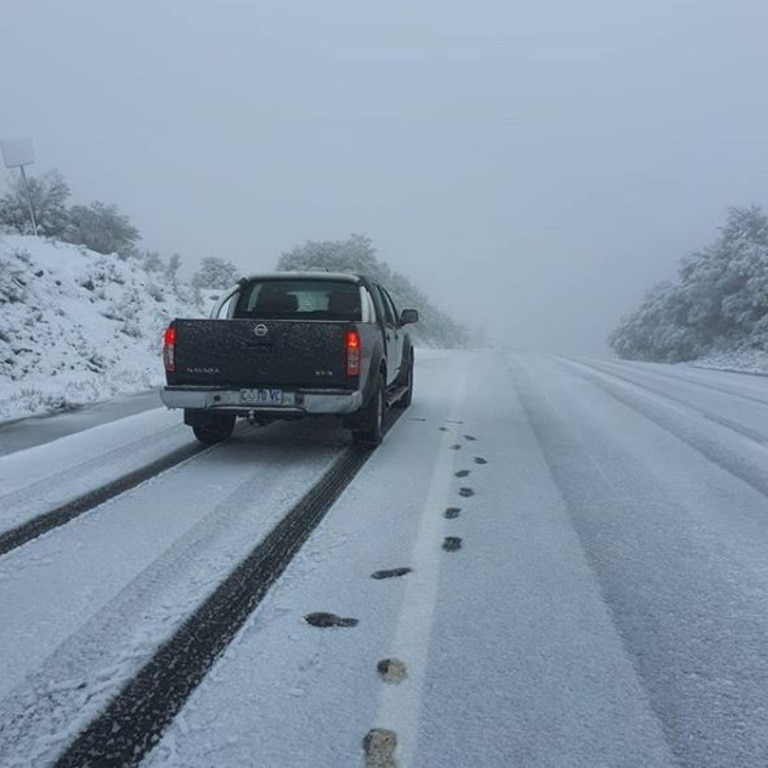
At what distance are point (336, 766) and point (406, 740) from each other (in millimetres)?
250

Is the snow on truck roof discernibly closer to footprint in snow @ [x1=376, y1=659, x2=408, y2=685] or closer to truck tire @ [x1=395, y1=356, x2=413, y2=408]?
truck tire @ [x1=395, y1=356, x2=413, y2=408]

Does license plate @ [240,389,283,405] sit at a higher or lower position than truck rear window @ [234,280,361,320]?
lower

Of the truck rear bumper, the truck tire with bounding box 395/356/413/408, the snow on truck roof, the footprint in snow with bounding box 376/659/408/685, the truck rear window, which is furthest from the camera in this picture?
the truck tire with bounding box 395/356/413/408

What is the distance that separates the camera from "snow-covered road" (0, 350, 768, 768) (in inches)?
87.7

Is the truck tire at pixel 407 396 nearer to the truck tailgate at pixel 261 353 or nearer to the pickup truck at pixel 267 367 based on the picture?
the pickup truck at pixel 267 367

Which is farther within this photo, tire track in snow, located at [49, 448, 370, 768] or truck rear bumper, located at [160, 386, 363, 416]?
truck rear bumper, located at [160, 386, 363, 416]

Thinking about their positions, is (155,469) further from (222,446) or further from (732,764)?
(732,764)

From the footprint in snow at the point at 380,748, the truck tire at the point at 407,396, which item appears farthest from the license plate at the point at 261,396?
the footprint in snow at the point at 380,748

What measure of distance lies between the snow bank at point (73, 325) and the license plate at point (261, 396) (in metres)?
4.15

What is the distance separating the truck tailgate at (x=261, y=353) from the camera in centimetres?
595

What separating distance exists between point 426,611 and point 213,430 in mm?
4254

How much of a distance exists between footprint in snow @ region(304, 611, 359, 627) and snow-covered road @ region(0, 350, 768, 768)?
0.04 metres

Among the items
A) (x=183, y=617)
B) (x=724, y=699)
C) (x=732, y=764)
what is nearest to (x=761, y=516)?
(x=724, y=699)

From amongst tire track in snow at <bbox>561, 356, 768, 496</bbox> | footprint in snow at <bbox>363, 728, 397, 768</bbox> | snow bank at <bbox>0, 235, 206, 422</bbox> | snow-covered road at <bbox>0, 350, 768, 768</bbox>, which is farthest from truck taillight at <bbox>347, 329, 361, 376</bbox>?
snow bank at <bbox>0, 235, 206, 422</bbox>
